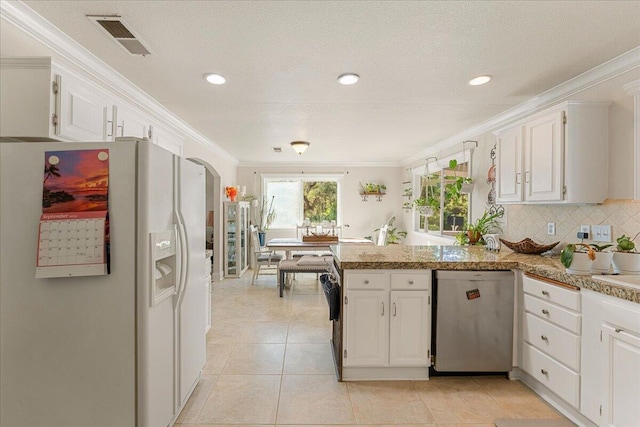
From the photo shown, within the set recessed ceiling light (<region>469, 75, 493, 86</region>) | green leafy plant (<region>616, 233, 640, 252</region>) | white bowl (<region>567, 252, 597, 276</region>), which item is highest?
recessed ceiling light (<region>469, 75, 493, 86</region>)

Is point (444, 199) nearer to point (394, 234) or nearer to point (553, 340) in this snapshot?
point (394, 234)

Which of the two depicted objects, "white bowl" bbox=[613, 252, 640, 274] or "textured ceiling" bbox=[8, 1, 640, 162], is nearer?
"textured ceiling" bbox=[8, 1, 640, 162]

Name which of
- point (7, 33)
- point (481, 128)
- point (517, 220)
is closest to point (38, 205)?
point (7, 33)

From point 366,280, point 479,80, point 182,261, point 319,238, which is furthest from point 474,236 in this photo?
point 182,261

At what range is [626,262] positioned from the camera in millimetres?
2021

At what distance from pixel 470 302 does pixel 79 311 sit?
256cm

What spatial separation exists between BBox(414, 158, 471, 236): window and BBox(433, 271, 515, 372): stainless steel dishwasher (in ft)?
6.34

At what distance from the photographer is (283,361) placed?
9.30 feet

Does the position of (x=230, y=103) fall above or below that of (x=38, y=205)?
above

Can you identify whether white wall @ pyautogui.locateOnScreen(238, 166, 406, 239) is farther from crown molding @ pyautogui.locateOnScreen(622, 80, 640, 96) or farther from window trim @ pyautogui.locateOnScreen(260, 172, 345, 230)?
crown molding @ pyautogui.locateOnScreen(622, 80, 640, 96)

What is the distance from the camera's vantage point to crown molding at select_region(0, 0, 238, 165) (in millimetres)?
1715

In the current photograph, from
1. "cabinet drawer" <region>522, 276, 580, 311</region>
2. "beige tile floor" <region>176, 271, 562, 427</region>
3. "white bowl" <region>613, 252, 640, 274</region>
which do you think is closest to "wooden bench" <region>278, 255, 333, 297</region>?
"beige tile floor" <region>176, 271, 562, 427</region>

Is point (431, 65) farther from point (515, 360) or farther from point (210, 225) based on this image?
point (210, 225)

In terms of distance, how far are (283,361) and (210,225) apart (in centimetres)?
434
